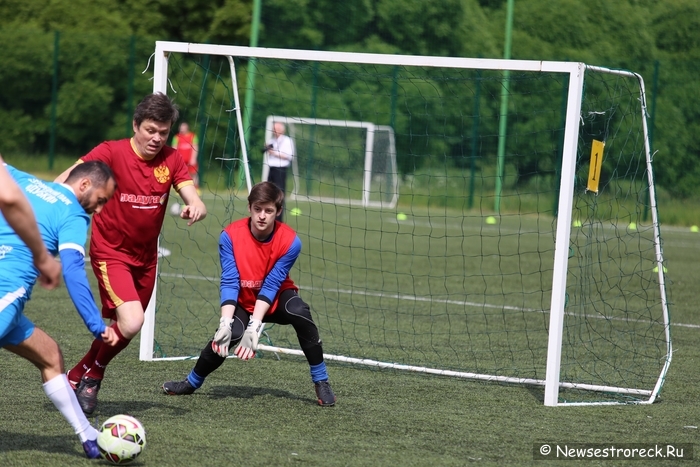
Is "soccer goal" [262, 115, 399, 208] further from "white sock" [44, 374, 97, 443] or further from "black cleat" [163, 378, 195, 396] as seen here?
"white sock" [44, 374, 97, 443]

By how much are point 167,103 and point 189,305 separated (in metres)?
4.32

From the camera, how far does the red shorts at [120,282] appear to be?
5398 millimetres

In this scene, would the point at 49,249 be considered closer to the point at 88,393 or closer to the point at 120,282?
the point at 120,282

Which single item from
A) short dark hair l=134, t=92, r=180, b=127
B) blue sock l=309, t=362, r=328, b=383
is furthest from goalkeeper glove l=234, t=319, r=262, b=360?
short dark hair l=134, t=92, r=180, b=127

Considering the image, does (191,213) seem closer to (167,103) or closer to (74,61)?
(167,103)

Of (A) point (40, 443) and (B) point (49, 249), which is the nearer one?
(B) point (49, 249)

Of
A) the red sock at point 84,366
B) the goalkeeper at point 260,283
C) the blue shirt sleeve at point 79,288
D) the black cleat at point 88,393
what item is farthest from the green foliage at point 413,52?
the blue shirt sleeve at point 79,288

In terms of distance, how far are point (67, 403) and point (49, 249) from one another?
704mm

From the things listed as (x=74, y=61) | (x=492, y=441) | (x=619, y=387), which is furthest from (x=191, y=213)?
(x=74, y=61)

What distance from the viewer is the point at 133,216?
18.5 feet

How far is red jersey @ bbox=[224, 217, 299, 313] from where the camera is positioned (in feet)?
19.3

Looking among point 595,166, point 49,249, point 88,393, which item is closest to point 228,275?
point 88,393

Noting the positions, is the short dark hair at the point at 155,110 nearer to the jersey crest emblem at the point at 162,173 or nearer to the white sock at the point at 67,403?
the jersey crest emblem at the point at 162,173

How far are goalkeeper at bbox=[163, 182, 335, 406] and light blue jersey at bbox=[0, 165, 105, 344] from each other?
1.50m
